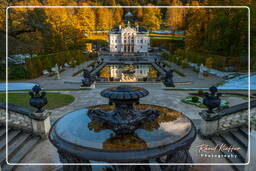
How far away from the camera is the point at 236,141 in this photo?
298 inches

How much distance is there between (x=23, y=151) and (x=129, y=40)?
66.1 metres

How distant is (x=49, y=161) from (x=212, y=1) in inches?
1773

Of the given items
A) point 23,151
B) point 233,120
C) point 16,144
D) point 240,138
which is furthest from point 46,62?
point 240,138

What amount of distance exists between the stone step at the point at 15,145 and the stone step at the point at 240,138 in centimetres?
842

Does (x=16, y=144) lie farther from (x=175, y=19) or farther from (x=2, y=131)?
(x=175, y=19)

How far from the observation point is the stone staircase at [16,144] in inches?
269

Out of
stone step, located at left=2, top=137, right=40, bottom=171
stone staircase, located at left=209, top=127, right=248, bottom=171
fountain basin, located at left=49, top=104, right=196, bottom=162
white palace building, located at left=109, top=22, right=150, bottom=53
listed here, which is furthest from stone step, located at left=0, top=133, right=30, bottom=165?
white palace building, located at left=109, top=22, right=150, bottom=53

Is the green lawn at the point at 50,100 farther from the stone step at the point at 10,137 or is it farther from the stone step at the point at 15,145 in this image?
the stone step at the point at 15,145

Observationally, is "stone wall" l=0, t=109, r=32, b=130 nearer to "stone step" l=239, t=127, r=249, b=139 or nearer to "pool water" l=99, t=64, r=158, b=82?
"stone step" l=239, t=127, r=249, b=139

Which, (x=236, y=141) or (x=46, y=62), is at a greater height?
(x=46, y=62)

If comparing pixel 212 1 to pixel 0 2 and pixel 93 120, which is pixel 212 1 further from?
pixel 93 120

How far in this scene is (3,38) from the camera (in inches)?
537

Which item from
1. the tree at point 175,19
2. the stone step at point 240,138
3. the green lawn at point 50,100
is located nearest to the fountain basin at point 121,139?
the stone step at point 240,138

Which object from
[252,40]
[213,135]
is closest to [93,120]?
[213,135]
